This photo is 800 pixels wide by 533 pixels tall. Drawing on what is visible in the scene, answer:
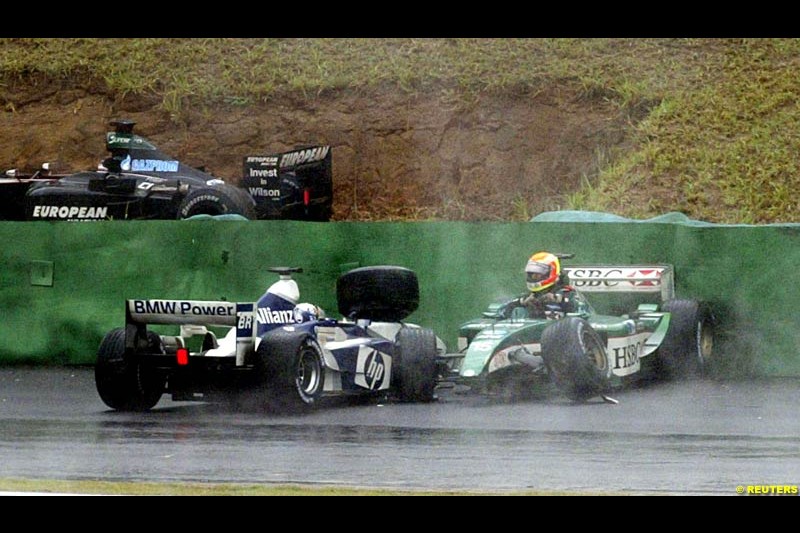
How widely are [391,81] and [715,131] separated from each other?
5.99 m

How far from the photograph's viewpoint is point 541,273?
520 inches

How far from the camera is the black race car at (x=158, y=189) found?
18.6m

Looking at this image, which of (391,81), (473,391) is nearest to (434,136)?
(391,81)

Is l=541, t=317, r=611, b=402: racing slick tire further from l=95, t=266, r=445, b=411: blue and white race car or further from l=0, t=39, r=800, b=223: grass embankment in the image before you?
l=0, t=39, r=800, b=223: grass embankment

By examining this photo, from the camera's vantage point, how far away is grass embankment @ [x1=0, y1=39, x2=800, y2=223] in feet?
73.1

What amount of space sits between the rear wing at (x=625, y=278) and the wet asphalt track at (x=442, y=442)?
3.68 feet

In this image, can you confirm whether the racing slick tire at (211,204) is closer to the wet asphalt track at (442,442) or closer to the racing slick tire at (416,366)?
the wet asphalt track at (442,442)

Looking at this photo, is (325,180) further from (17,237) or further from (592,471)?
(592,471)

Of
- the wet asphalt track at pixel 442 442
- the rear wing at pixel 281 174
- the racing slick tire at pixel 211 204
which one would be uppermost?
the rear wing at pixel 281 174

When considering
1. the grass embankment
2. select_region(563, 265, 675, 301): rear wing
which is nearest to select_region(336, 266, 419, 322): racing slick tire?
select_region(563, 265, 675, 301): rear wing

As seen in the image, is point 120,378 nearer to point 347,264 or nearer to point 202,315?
point 202,315

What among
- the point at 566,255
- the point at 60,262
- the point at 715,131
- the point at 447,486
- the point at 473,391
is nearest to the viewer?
the point at 447,486

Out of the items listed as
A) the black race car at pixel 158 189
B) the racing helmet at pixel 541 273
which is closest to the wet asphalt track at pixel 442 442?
the racing helmet at pixel 541 273

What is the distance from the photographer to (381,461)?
364 inches
